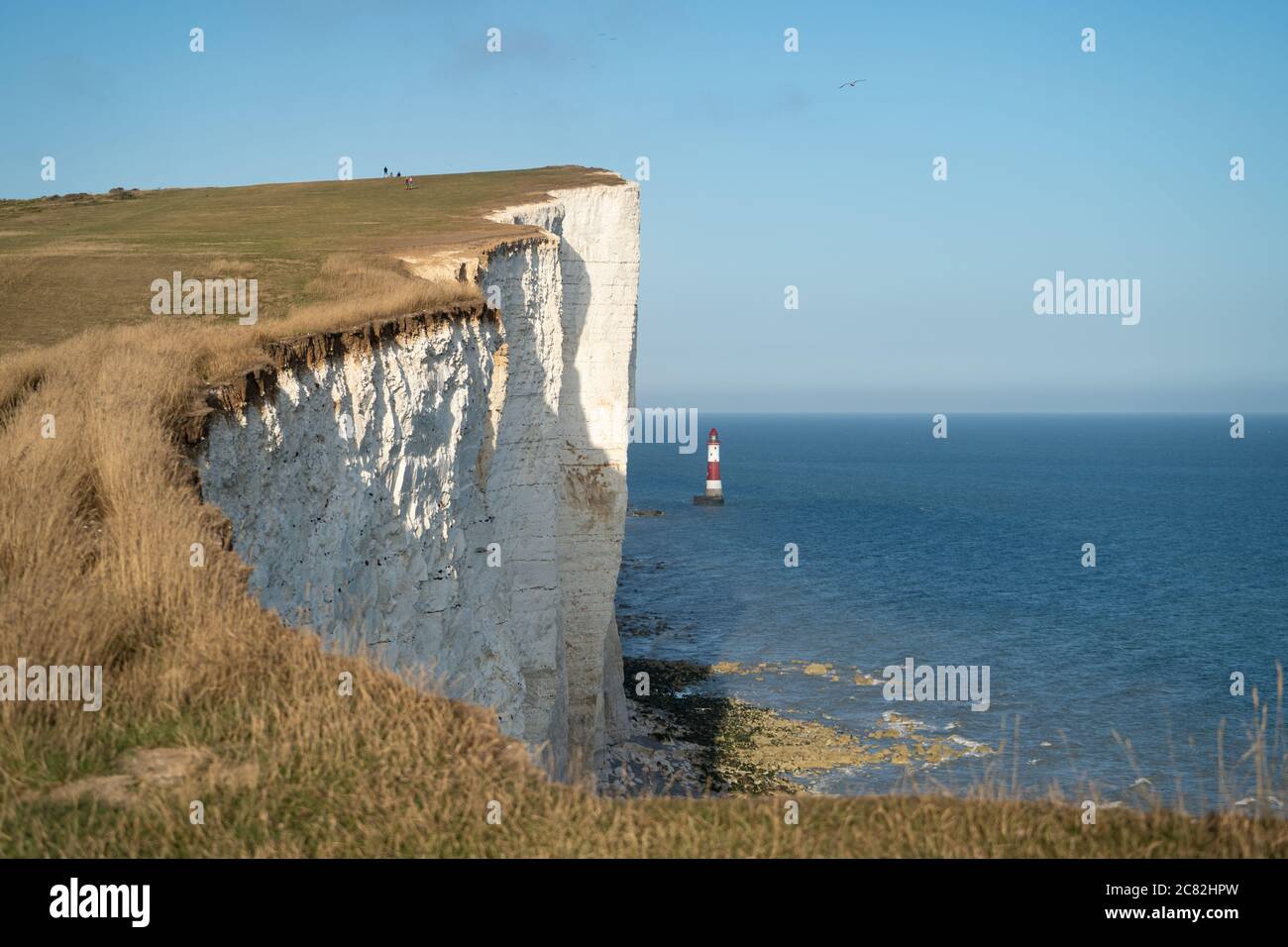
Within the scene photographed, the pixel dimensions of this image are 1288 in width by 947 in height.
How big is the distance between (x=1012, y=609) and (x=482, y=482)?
121 feet

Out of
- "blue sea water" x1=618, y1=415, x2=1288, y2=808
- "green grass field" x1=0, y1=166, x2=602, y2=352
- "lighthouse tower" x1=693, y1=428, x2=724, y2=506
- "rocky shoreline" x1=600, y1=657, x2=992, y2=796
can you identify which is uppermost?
"green grass field" x1=0, y1=166, x2=602, y2=352

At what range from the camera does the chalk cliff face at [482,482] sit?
1289 centimetres

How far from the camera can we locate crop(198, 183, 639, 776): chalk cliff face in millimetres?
Answer: 12891

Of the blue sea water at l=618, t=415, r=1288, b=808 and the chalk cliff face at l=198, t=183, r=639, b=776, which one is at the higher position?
the chalk cliff face at l=198, t=183, r=639, b=776

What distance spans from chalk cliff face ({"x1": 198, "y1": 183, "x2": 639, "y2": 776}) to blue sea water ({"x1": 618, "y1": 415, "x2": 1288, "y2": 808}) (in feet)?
24.7

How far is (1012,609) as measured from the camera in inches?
1980

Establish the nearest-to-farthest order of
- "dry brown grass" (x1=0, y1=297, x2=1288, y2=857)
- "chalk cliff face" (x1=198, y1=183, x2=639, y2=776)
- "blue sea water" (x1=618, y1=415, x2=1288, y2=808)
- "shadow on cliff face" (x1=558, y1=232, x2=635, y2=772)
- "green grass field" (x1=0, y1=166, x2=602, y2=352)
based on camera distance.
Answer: "dry brown grass" (x1=0, y1=297, x2=1288, y2=857) < "chalk cliff face" (x1=198, y1=183, x2=639, y2=776) < "green grass field" (x1=0, y1=166, x2=602, y2=352) < "shadow on cliff face" (x1=558, y1=232, x2=635, y2=772) < "blue sea water" (x1=618, y1=415, x2=1288, y2=808)

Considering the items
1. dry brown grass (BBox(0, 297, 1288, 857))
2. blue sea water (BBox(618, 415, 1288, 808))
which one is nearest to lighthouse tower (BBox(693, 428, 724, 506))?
blue sea water (BBox(618, 415, 1288, 808))

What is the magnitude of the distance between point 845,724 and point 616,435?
41.2ft

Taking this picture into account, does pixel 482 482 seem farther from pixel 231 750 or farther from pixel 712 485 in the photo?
pixel 712 485

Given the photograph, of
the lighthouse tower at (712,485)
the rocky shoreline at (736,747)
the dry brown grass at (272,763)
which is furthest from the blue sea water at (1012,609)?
the lighthouse tower at (712,485)

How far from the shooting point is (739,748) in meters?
30.8

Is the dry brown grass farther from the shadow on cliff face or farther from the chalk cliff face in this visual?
the shadow on cliff face
